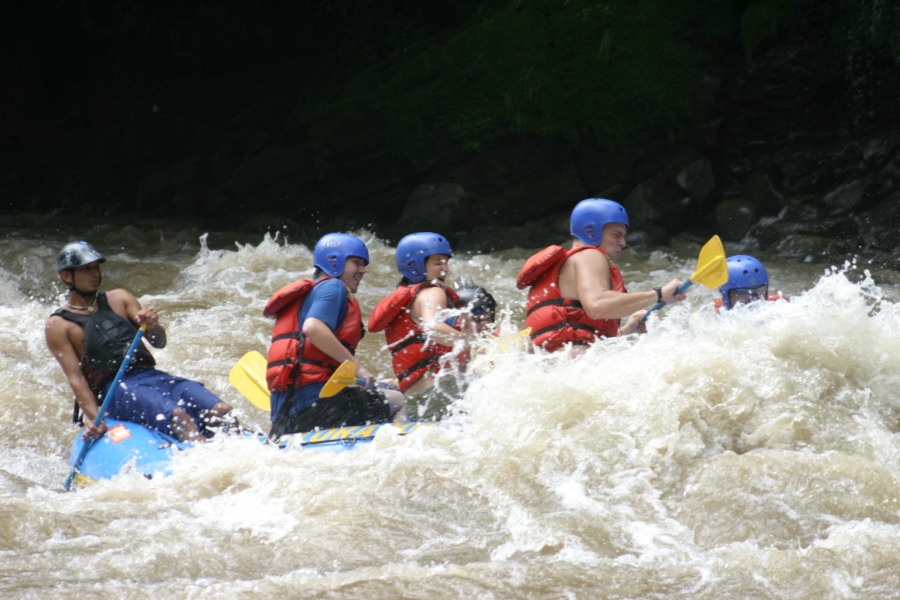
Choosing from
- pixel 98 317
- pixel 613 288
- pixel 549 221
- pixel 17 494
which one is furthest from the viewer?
pixel 549 221

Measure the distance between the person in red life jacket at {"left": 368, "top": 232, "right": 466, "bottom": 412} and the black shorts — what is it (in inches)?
10.8

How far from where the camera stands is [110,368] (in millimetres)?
5141

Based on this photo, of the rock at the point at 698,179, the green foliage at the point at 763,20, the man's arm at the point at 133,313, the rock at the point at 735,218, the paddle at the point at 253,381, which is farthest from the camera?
the green foliage at the point at 763,20

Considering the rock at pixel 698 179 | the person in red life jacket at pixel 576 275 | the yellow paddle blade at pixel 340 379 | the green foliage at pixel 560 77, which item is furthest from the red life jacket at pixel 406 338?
the green foliage at pixel 560 77

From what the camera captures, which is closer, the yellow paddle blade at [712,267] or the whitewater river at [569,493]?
the whitewater river at [569,493]

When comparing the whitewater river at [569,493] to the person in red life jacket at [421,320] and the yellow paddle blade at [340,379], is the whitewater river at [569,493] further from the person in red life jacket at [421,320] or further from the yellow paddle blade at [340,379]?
the yellow paddle blade at [340,379]

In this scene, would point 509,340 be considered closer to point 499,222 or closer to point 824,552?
point 824,552

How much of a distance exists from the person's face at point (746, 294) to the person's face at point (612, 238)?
4.34 ft

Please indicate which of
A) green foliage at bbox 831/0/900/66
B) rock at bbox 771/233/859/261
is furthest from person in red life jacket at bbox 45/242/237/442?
green foliage at bbox 831/0/900/66

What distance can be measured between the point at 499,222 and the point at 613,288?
7.46 metres

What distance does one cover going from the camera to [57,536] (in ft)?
12.2

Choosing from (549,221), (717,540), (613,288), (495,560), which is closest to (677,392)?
(613,288)

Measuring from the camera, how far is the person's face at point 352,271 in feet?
16.2

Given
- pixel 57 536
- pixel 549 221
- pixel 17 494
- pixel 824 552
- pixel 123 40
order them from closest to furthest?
pixel 824 552, pixel 57 536, pixel 17 494, pixel 549 221, pixel 123 40
